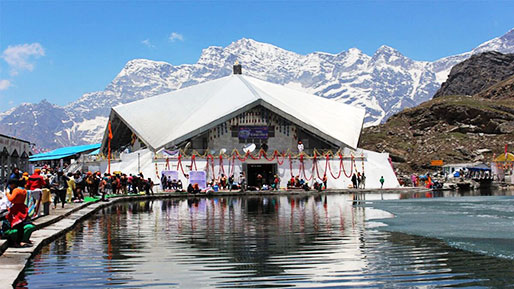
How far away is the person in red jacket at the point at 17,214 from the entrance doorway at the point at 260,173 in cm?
3014

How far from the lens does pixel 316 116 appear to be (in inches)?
1861

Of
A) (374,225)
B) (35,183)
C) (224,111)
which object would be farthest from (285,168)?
(374,225)

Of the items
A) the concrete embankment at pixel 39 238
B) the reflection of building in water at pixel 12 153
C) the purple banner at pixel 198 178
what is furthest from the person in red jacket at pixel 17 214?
the purple banner at pixel 198 178

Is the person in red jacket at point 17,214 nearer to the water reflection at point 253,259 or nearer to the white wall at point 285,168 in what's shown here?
the water reflection at point 253,259

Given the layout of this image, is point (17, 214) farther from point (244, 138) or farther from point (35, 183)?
point (244, 138)

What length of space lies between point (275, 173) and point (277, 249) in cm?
2918

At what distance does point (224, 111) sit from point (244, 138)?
241 cm

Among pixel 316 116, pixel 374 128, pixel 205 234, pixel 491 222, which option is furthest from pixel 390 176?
pixel 374 128

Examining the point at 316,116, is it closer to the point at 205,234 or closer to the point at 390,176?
the point at 390,176

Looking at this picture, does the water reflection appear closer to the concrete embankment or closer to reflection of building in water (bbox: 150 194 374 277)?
reflection of building in water (bbox: 150 194 374 277)

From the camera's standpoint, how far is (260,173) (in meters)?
42.3

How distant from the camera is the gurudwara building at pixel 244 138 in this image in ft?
130

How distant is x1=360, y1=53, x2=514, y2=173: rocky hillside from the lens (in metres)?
77.8

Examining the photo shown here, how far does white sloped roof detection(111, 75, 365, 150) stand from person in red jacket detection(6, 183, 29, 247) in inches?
1148
